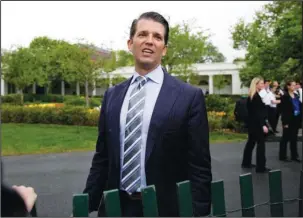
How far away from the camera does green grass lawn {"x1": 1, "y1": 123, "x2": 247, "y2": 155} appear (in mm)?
10070

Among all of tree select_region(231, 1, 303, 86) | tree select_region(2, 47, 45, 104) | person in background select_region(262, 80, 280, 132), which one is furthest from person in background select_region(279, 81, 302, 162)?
tree select_region(2, 47, 45, 104)

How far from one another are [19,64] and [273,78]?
2230cm

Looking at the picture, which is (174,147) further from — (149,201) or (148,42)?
(148,42)

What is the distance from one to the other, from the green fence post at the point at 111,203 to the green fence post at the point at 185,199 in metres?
0.26

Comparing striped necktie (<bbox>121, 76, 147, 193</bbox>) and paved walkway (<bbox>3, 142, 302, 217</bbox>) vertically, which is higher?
striped necktie (<bbox>121, 76, 147, 193</bbox>)

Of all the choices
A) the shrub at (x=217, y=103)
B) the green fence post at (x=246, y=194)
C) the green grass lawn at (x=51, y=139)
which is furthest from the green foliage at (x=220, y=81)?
the green fence post at (x=246, y=194)

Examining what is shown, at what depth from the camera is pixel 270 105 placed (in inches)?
426

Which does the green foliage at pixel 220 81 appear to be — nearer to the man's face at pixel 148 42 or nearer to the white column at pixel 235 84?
the white column at pixel 235 84

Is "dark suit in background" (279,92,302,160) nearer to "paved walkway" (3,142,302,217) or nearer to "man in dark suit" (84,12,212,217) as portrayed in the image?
"paved walkway" (3,142,302,217)

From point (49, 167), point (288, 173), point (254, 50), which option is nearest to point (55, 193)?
point (49, 167)

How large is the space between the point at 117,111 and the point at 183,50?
17461mm

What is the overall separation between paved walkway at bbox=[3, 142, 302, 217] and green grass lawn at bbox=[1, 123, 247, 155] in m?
0.89

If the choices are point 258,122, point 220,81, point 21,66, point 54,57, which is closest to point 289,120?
point 258,122

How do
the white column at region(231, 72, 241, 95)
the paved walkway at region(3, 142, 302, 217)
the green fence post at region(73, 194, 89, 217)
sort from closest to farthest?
1. the green fence post at region(73, 194, 89, 217)
2. the paved walkway at region(3, 142, 302, 217)
3. the white column at region(231, 72, 241, 95)
